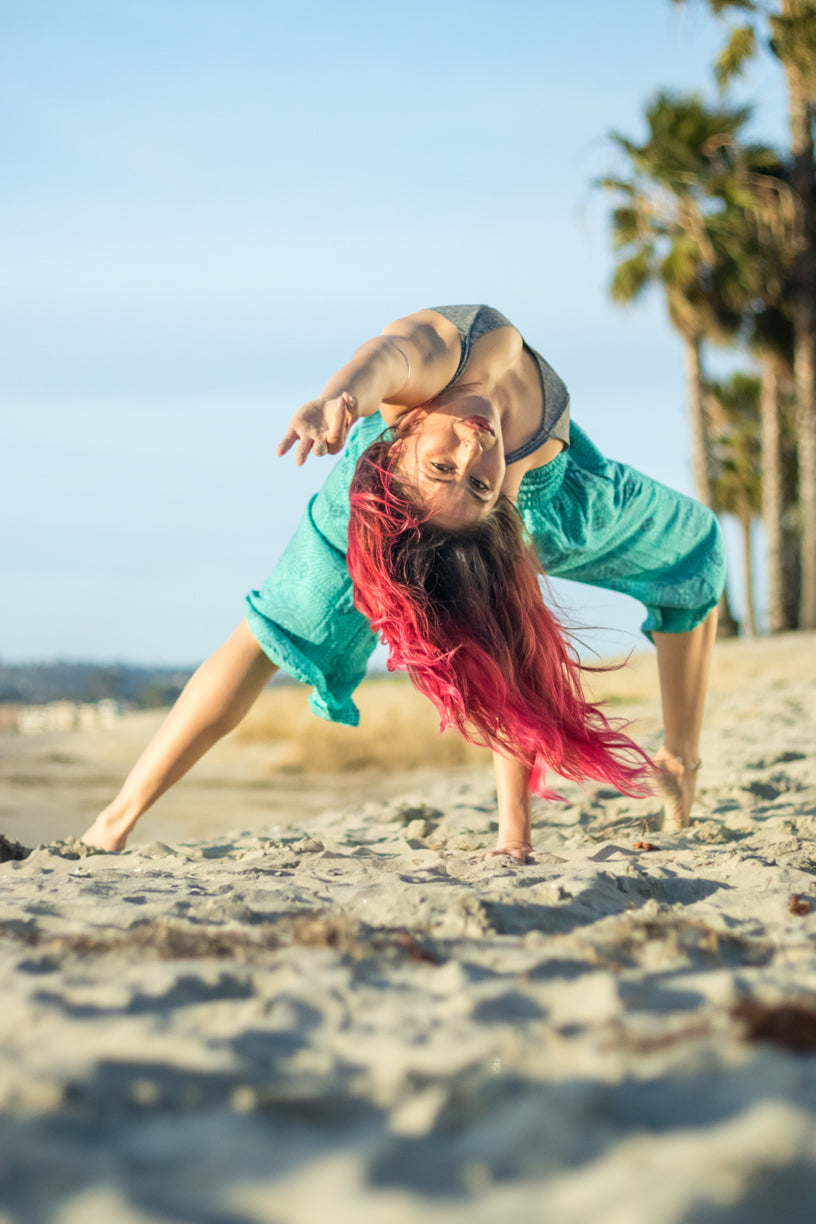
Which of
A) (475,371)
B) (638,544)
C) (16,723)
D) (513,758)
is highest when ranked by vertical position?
(475,371)

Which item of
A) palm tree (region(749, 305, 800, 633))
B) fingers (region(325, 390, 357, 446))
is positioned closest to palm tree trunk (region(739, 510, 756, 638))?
palm tree (region(749, 305, 800, 633))

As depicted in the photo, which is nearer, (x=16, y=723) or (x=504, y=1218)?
(x=504, y=1218)

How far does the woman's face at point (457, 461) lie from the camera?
2.13 meters

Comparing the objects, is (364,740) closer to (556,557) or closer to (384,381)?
(556,557)

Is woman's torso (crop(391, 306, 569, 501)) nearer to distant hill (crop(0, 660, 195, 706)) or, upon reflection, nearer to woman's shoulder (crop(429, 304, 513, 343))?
woman's shoulder (crop(429, 304, 513, 343))

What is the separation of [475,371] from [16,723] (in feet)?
37.5

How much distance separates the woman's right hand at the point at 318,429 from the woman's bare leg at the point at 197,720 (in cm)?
97

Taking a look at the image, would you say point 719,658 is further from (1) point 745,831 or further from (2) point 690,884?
(2) point 690,884

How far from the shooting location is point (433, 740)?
845cm

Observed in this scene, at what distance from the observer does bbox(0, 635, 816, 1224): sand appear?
35.5 inches

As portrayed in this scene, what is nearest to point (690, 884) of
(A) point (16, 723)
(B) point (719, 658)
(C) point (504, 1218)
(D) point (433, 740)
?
(C) point (504, 1218)

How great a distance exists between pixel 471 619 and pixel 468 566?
0.40 ft

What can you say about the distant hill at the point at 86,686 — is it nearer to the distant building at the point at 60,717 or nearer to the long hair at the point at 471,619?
the distant building at the point at 60,717

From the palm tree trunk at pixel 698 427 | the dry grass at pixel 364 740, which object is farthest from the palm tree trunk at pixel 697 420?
the dry grass at pixel 364 740
